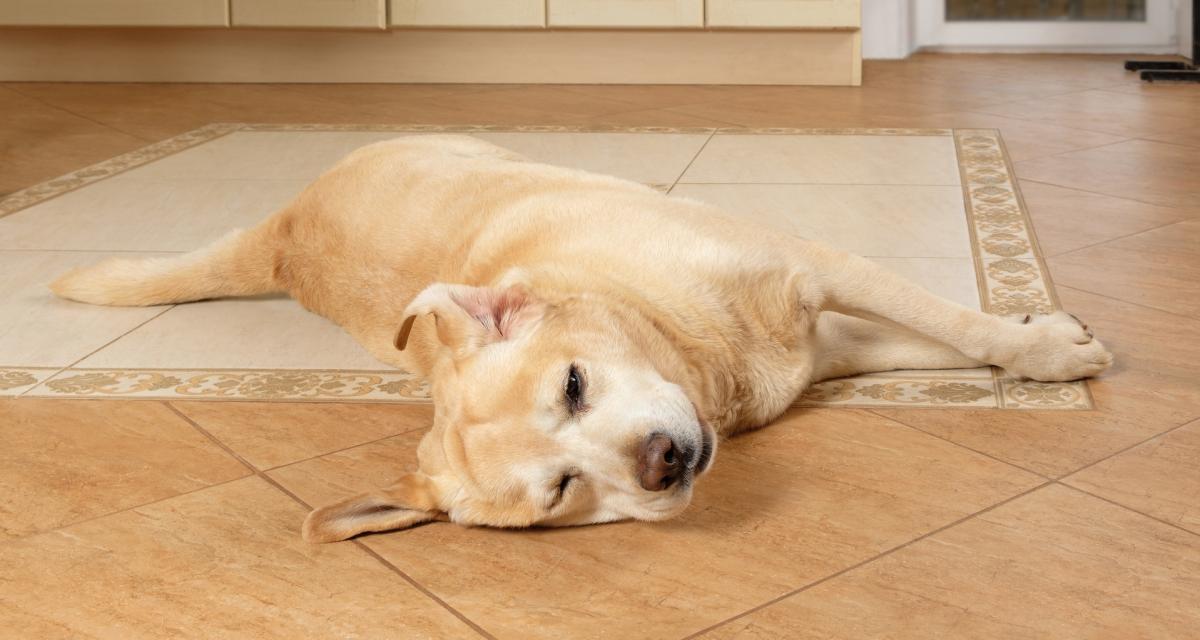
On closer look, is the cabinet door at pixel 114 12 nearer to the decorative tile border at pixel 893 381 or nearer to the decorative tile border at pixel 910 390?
the decorative tile border at pixel 893 381

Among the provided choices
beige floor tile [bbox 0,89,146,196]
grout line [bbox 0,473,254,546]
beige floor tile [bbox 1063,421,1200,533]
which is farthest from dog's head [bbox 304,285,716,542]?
beige floor tile [bbox 0,89,146,196]

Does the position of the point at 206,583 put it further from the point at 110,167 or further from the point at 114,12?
the point at 114,12

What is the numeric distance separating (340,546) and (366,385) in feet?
2.02

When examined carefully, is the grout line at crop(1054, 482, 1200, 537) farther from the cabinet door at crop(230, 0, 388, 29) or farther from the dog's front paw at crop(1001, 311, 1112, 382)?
the cabinet door at crop(230, 0, 388, 29)

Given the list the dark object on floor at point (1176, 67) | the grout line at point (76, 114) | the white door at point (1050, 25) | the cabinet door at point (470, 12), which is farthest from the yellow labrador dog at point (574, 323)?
the white door at point (1050, 25)

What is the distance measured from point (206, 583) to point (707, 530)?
0.68 metres

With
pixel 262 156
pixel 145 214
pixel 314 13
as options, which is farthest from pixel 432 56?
pixel 145 214

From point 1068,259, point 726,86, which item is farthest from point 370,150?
point 726,86

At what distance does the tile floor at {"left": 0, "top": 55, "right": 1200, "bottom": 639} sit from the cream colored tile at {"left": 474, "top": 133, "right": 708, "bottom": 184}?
150 centimetres

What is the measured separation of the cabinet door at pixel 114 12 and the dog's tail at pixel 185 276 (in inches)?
132

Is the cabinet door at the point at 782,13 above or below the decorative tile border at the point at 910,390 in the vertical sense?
above

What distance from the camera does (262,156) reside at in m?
4.32

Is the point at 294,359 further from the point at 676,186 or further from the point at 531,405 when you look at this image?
the point at 676,186

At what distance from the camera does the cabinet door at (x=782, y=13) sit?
5320 millimetres
